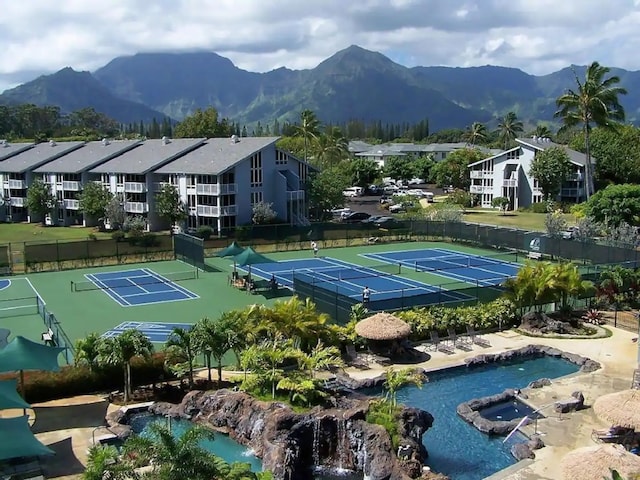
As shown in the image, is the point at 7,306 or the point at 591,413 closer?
the point at 591,413

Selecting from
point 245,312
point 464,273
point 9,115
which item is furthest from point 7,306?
point 9,115

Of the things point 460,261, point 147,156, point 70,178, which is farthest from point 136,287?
point 70,178

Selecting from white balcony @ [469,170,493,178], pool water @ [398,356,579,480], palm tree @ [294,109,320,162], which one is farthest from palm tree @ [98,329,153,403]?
white balcony @ [469,170,493,178]

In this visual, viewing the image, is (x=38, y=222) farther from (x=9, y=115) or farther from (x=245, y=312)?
(x=9, y=115)

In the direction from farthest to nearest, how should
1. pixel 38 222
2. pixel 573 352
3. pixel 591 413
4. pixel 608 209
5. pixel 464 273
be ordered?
1. pixel 38 222
2. pixel 608 209
3. pixel 464 273
4. pixel 573 352
5. pixel 591 413

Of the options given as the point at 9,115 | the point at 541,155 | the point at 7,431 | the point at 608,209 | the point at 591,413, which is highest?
the point at 9,115

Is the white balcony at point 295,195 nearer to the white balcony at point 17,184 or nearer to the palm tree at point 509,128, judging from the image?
the white balcony at point 17,184

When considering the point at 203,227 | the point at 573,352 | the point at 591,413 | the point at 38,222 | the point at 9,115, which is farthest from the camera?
the point at 9,115
